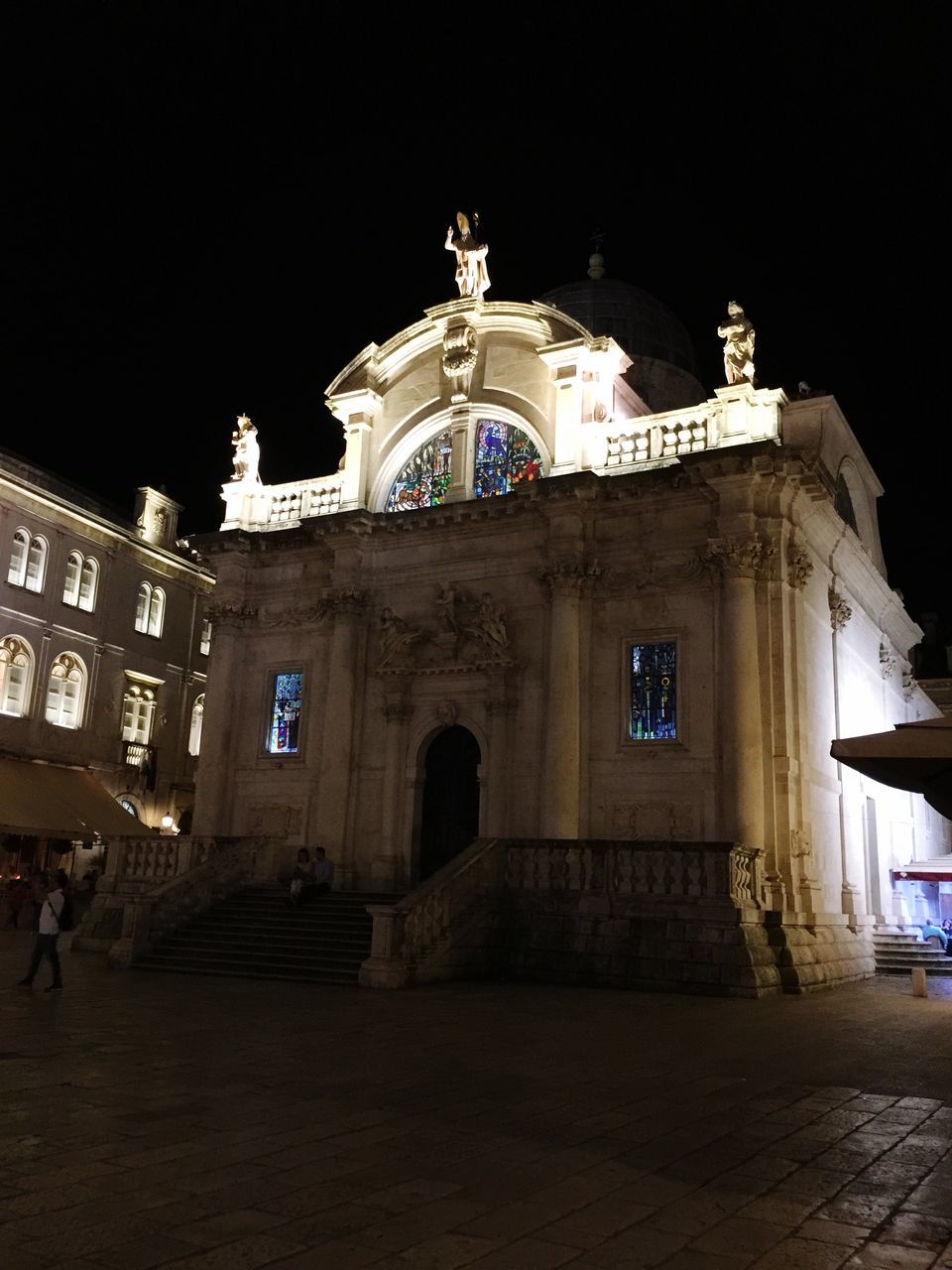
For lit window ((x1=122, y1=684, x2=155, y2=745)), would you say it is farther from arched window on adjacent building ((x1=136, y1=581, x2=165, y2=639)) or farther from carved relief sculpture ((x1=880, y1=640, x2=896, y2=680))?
carved relief sculpture ((x1=880, y1=640, x2=896, y2=680))

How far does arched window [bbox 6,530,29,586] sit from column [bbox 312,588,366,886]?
563 inches

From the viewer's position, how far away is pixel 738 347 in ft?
77.5

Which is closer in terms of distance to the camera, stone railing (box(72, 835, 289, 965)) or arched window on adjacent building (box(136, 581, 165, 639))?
stone railing (box(72, 835, 289, 965))

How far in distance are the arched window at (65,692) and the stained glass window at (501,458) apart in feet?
59.5

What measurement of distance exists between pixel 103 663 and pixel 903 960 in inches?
1099

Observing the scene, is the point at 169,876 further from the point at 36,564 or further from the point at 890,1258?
the point at 890,1258

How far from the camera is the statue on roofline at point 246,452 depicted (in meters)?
29.7

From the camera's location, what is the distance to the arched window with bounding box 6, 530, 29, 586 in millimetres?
35469

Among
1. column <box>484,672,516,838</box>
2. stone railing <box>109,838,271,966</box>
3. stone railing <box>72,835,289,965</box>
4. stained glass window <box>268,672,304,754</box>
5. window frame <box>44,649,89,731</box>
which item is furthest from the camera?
window frame <box>44,649,89,731</box>

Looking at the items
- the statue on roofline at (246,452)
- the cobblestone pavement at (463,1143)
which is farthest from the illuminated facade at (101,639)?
the cobblestone pavement at (463,1143)

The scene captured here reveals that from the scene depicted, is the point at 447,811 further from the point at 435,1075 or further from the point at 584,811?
the point at 435,1075

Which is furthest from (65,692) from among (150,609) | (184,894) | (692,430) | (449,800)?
(692,430)

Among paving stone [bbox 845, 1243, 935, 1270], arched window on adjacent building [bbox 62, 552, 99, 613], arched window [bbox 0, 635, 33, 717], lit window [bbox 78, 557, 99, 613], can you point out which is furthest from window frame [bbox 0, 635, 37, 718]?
paving stone [bbox 845, 1243, 935, 1270]

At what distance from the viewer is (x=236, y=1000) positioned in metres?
14.7
